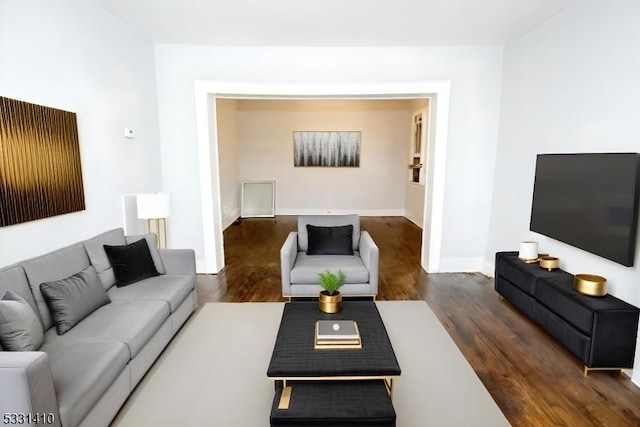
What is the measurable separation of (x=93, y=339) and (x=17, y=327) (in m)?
0.40

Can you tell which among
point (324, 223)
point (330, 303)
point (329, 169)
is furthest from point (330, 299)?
point (329, 169)

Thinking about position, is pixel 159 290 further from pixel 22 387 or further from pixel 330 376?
pixel 330 376

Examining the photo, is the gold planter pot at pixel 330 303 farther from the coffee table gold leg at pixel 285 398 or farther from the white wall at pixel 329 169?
the white wall at pixel 329 169

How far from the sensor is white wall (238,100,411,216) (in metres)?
8.38

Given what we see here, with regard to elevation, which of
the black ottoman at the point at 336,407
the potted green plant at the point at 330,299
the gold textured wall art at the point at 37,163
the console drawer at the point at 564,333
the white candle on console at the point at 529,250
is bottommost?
the console drawer at the point at 564,333

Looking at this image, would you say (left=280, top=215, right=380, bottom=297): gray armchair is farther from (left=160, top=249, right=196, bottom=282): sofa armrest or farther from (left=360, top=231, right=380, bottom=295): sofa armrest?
(left=160, top=249, right=196, bottom=282): sofa armrest

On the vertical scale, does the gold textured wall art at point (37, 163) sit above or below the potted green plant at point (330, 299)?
above

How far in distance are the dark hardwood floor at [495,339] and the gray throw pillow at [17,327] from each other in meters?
1.85

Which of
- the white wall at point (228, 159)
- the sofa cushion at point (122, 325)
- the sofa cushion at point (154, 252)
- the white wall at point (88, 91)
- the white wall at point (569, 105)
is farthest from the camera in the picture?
the white wall at point (228, 159)

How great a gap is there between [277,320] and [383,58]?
331cm

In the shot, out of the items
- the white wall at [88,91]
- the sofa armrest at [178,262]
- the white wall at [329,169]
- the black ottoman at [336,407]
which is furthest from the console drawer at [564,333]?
the white wall at [329,169]

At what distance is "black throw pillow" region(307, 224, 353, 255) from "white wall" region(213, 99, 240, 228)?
357cm

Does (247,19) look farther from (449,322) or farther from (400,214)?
(400,214)

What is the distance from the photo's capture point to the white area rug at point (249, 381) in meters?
1.99
